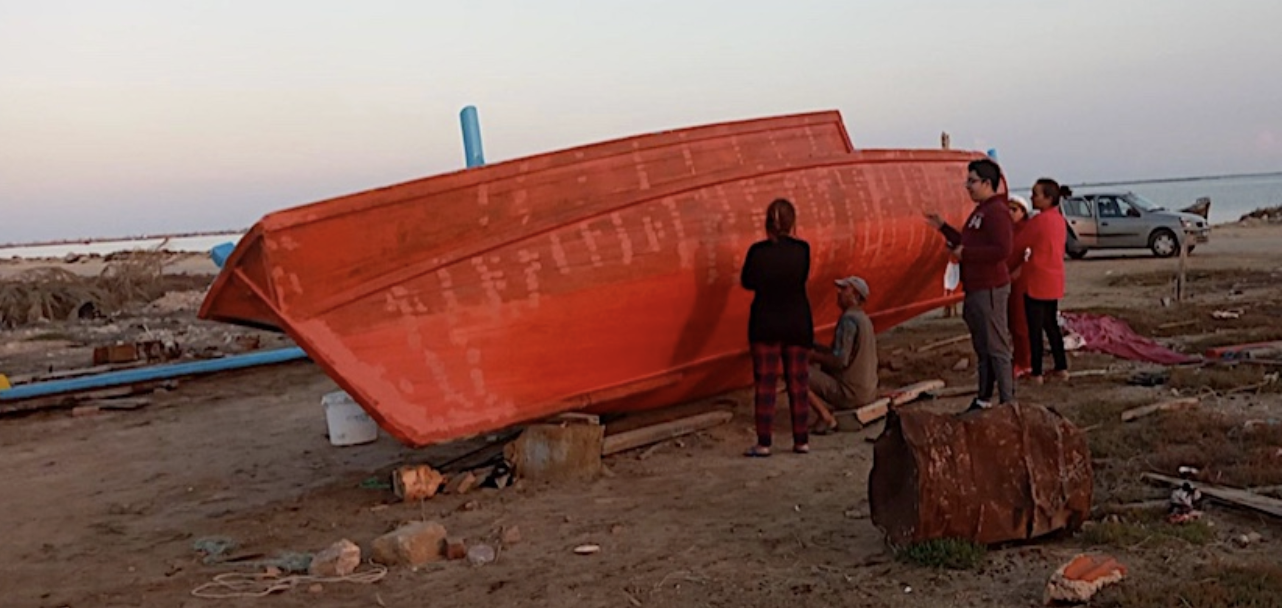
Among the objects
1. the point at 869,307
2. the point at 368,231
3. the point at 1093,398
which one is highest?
the point at 368,231

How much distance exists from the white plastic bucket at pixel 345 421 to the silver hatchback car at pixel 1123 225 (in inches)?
730

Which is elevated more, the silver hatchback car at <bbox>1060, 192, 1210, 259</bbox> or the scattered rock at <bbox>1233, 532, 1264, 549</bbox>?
the silver hatchback car at <bbox>1060, 192, 1210, 259</bbox>

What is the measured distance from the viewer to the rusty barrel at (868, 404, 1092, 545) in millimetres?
4242

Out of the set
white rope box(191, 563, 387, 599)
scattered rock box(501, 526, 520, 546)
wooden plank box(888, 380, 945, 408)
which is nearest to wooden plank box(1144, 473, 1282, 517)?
wooden plank box(888, 380, 945, 408)

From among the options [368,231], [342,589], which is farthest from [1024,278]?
[342,589]

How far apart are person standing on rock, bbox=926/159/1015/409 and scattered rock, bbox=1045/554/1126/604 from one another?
2.94 m

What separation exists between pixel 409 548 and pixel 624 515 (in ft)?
3.82

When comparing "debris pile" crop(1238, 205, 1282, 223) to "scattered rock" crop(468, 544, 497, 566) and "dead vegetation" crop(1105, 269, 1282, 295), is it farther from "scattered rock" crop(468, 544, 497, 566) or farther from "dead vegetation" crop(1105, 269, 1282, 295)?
"scattered rock" crop(468, 544, 497, 566)

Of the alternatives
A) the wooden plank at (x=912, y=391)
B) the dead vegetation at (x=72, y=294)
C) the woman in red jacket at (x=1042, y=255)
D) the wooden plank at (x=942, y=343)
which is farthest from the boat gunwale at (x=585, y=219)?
the dead vegetation at (x=72, y=294)

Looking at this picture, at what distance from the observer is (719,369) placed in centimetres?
762

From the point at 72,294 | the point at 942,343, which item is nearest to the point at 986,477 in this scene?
the point at 942,343

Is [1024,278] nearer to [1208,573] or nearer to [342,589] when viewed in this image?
[1208,573]

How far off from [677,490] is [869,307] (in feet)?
11.8

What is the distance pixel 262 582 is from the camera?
473cm
